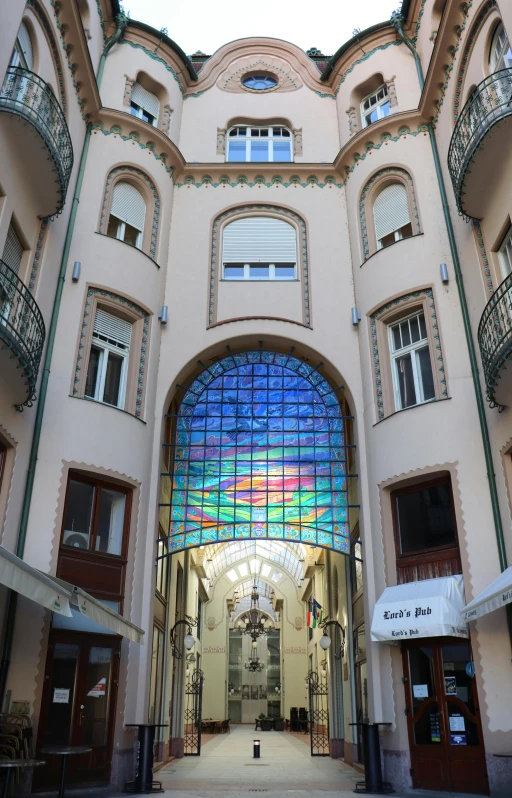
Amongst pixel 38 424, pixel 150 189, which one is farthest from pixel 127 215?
pixel 38 424

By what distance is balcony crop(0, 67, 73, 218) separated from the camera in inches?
418

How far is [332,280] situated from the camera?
613 inches

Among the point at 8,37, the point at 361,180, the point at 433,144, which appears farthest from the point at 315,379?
the point at 8,37

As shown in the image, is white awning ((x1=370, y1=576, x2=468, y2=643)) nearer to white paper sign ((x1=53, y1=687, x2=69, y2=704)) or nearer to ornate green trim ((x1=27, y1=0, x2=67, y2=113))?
white paper sign ((x1=53, y1=687, x2=69, y2=704))

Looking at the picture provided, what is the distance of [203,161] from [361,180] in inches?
171

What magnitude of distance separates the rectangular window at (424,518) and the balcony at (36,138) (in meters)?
8.68

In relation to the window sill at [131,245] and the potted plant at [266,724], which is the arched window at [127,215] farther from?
the potted plant at [266,724]

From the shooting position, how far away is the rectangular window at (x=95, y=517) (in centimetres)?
1180

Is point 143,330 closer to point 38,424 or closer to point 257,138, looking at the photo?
point 38,424

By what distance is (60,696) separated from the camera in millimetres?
10711

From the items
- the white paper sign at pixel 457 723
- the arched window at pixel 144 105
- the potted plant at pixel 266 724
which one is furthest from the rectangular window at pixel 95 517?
the potted plant at pixel 266 724

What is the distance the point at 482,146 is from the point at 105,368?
8130mm

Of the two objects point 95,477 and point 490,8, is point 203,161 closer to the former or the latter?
point 490,8

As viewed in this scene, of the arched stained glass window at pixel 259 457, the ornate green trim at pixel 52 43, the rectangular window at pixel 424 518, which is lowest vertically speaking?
the rectangular window at pixel 424 518
